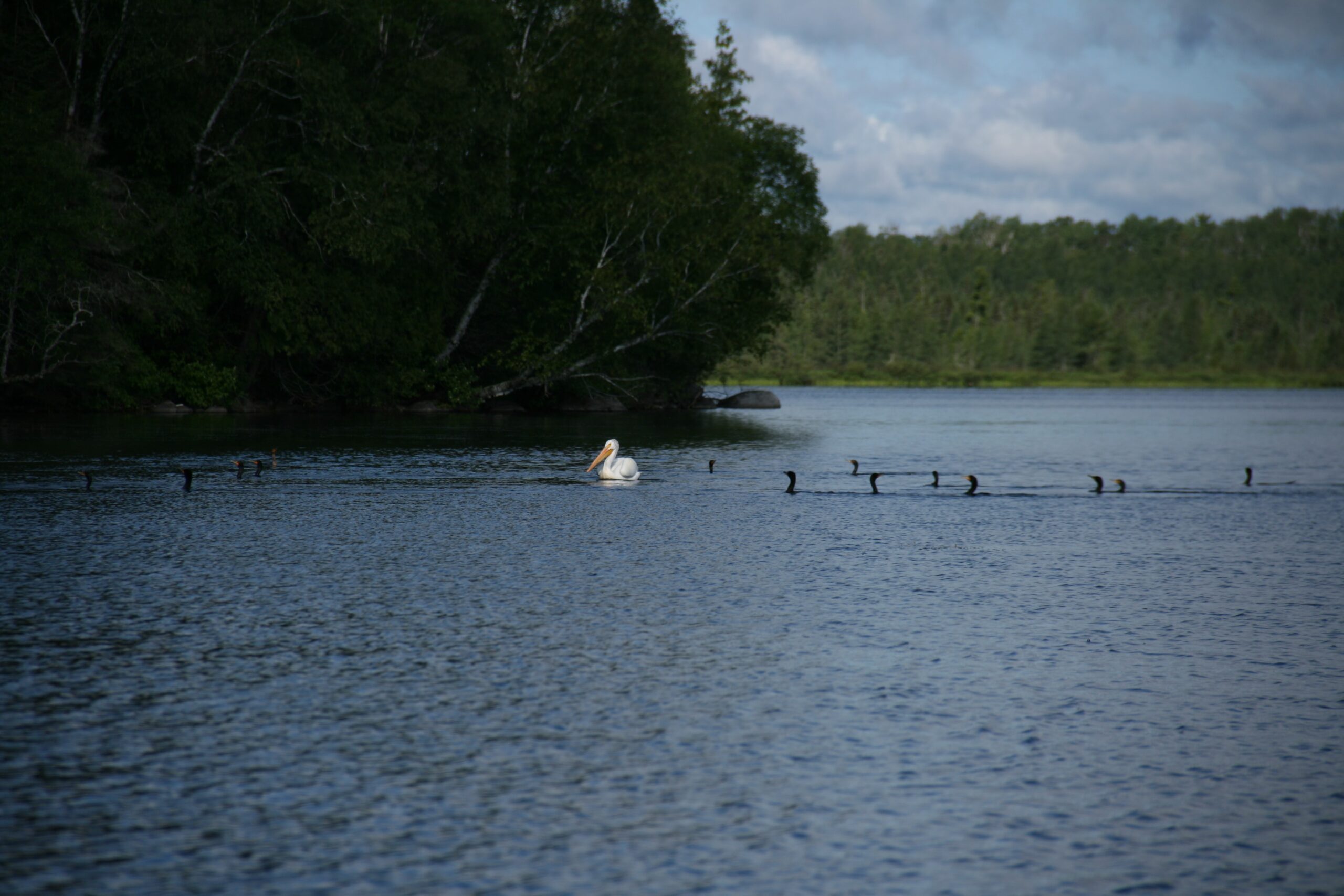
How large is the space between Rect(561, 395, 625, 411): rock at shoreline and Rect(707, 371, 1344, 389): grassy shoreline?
93.2 m

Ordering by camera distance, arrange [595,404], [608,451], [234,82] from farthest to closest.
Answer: [595,404] → [234,82] → [608,451]

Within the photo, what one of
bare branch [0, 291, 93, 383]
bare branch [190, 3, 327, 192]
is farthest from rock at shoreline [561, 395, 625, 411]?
bare branch [0, 291, 93, 383]

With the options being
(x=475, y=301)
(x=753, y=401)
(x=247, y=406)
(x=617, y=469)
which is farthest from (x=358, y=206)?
(x=753, y=401)

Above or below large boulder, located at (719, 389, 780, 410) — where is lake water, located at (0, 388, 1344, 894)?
below

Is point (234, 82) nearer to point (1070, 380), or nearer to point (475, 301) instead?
point (475, 301)

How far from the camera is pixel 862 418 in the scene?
222 ft

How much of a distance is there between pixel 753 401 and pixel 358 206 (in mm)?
37251

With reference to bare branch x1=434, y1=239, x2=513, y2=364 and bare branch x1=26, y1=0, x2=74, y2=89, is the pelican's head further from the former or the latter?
bare branch x1=434, y1=239, x2=513, y2=364

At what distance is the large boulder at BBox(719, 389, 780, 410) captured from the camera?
7981cm

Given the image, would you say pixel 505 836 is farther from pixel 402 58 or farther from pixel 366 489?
pixel 402 58

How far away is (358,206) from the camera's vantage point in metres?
47.9

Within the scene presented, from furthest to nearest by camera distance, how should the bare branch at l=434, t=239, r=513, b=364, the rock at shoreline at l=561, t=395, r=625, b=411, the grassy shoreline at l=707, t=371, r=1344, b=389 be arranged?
the grassy shoreline at l=707, t=371, r=1344, b=389 → the rock at shoreline at l=561, t=395, r=625, b=411 → the bare branch at l=434, t=239, r=513, b=364

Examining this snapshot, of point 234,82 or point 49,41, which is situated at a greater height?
point 49,41

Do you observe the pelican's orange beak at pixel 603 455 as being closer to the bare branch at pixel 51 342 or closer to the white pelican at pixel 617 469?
the white pelican at pixel 617 469
